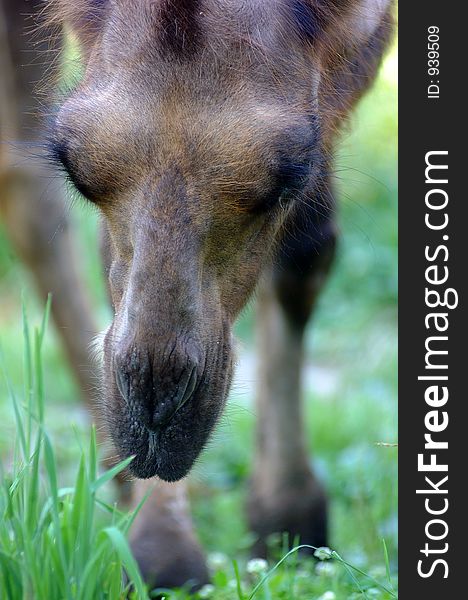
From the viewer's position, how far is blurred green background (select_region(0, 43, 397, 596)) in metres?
4.86

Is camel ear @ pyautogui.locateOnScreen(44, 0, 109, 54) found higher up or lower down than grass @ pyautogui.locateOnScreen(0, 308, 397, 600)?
higher up

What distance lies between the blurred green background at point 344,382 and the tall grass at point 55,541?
2.16 feet

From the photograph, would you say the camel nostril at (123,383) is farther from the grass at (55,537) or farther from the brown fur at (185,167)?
the grass at (55,537)

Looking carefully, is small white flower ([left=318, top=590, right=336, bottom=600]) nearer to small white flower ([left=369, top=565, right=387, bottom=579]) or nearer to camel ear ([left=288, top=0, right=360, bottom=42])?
small white flower ([left=369, top=565, right=387, bottom=579])

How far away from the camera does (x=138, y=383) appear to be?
2828mm

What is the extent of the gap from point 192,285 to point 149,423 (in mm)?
404

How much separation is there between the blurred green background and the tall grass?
0.66 m

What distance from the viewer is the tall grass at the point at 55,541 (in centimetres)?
249

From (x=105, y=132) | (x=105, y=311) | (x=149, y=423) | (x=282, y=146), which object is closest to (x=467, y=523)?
(x=149, y=423)

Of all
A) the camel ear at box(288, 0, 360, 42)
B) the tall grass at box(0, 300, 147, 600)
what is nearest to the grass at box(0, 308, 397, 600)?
the tall grass at box(0, 300, 147, 600)

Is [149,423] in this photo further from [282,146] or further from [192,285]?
[282,146]

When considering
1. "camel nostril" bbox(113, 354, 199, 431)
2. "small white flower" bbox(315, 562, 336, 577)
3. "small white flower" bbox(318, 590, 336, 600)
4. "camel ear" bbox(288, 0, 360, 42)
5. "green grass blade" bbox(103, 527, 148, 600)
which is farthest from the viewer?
"small white flower" bbox(315, 562, 336, 577)

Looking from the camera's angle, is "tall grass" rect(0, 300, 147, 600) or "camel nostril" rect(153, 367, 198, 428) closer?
"tall grass" rect(0, 300, 147, 600)

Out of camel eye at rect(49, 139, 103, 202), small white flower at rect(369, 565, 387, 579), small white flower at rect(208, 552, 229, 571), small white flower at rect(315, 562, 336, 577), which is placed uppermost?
camel eye at rect(49, 139, 103, 202)
